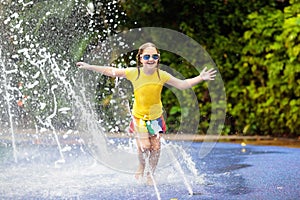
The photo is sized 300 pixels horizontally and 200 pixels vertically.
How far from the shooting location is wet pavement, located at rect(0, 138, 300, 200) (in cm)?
437

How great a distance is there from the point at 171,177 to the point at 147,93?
0.81 m

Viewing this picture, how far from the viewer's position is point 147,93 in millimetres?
4938

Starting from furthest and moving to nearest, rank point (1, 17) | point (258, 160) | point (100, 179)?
1. point (1, 17)
2. point (258, 160)
3. point (100, 179)

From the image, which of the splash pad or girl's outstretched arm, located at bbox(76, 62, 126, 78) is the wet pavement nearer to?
the splash pad

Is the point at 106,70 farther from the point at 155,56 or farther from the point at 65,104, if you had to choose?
the point at 65,104

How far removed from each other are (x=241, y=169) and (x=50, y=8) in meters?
3.91

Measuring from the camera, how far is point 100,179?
5160 millimetres

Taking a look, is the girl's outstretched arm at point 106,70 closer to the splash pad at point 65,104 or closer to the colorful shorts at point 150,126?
the colorful shorts at point 150,126

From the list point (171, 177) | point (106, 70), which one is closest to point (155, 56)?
point (106, 70)

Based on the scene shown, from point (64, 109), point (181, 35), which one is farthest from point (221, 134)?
point (64, 109)

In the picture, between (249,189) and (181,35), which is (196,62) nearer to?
(181,35)

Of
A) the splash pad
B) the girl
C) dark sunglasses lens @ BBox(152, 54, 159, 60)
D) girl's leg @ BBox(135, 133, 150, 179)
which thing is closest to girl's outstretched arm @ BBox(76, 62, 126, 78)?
the girl

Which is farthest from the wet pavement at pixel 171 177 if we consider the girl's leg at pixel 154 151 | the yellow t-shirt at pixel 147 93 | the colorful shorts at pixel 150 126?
the yellow t-shirt at pixel 147 93

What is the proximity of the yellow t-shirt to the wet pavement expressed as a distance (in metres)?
0.55
